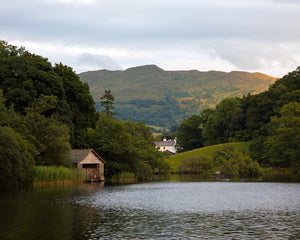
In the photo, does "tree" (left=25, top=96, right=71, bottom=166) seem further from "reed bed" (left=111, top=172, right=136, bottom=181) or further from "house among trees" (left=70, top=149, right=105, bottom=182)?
"reed bed" (left=111, top=172, right=136, bottom=181)

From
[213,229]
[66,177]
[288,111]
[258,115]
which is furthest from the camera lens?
[258,115]

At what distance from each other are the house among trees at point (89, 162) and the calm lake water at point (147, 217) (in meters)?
27.1

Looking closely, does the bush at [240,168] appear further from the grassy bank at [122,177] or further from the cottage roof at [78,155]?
the cottage roof at [78,155]

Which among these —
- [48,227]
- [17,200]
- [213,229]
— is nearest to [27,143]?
[17,200]

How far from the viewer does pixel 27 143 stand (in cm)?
5925

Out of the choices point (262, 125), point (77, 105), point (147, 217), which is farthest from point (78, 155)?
point (262, 125)

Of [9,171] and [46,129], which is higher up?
[46,129]

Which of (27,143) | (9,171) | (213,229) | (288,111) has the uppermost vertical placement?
(288,111)

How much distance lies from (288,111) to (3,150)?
79.8 metres

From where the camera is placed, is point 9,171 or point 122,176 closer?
point 9,171

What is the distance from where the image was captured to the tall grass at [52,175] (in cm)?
6056

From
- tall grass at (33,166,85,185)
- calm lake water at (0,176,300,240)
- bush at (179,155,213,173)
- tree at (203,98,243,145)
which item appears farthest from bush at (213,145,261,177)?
calm lake water at (0,176,300,240)

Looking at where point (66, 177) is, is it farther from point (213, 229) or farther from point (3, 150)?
point (213, 229)

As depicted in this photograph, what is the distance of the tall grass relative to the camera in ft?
199
